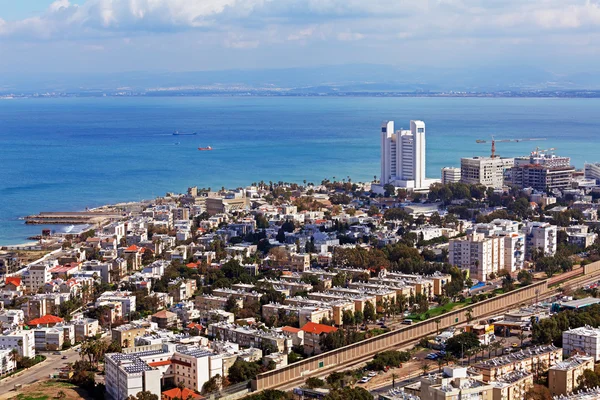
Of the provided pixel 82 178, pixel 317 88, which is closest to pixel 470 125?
pixel 82 178

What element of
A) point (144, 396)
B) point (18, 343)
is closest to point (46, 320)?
point (18, 343)

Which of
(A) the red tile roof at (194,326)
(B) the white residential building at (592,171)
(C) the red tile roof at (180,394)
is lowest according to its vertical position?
(A) the red tile roof at (194,326)

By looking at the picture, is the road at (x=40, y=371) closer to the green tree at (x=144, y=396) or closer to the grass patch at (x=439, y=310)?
the green tree at (x=144, y=396)

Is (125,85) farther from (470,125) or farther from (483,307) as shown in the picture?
(483,307)

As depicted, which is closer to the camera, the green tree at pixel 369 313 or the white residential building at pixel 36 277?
the green tree at pixel 369 313

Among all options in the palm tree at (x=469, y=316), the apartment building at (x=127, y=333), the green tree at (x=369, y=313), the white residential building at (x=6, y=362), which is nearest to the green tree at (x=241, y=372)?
the apartment building at (x=127, y=333)

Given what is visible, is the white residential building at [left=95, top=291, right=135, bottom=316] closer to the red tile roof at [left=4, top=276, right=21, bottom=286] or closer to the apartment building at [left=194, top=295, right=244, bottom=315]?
the apartment building at [left=194, top=295, right=244, bottom=315]

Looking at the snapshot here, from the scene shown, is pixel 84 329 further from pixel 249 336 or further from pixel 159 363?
pixel 159 363
